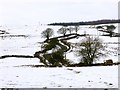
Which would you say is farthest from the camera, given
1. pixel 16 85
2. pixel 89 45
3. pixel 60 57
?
pixel 60 57

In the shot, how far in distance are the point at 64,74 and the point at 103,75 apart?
289cm

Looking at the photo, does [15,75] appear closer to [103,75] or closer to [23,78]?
[23,78]

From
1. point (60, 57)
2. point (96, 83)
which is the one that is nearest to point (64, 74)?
point (96, 83)

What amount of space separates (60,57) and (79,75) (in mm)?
31121

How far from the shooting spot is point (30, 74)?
22734mm

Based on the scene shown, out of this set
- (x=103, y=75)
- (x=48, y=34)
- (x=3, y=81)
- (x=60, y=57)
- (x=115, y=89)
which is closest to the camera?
(x=115, y=89)

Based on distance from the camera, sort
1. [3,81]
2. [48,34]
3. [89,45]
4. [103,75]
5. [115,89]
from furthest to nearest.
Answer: [48,34] < [89,45] < [103,75] < [3,81] < [115,89]

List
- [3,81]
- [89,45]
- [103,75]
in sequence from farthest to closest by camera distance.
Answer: [89,45] < [103,75] < [3,81]

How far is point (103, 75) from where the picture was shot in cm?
2161

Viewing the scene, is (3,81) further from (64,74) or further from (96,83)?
(96,83)

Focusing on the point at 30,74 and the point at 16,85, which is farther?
the point at 30,74

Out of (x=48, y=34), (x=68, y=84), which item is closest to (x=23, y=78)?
(x=68, y=84)

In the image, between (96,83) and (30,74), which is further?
(30,74)

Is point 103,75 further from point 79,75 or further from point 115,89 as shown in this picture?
point 115,89
